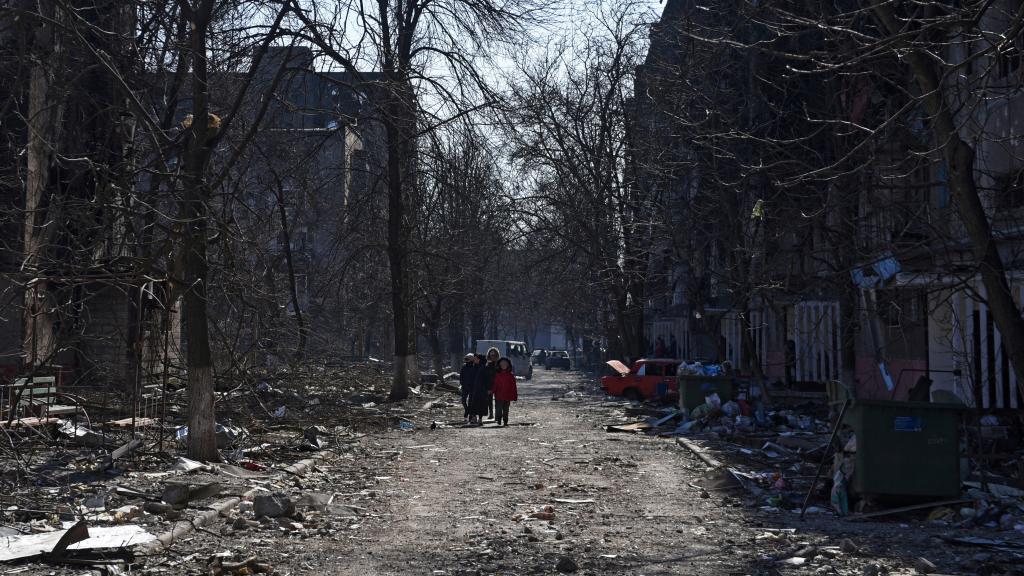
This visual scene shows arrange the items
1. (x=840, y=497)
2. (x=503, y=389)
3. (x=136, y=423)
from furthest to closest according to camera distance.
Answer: (x=503, y=389) → (x=136, y=423) → (x=840, y=497)

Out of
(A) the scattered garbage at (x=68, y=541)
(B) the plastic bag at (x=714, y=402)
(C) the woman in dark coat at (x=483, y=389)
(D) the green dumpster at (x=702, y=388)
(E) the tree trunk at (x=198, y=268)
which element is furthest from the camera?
(D) the green dumpster at (x=702, y=388)

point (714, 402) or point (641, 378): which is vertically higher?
point (641, 378)

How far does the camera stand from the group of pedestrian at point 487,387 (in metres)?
23.9

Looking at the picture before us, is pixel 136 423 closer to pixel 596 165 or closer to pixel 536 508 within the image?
pixel 536 508

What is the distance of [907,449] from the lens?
10.9m

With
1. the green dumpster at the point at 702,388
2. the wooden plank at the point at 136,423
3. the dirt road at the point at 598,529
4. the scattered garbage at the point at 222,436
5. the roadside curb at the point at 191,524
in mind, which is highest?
the green dumpster at the point at 702,388

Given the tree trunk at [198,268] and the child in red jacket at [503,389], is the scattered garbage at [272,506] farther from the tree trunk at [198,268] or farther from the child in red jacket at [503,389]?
the child in red jacket at [503,389]

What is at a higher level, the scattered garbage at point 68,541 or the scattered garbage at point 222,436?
the scattered garbage at point 222,436

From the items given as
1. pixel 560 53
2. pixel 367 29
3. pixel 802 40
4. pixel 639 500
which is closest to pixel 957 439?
pixel 639 500

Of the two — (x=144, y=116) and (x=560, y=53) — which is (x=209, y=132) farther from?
(x=560, y=53)

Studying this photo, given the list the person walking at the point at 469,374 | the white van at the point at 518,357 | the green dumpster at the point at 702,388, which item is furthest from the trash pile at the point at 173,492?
the white van at the point at 518,357

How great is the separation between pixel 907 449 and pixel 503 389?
1361 centimetres

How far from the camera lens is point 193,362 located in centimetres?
1391

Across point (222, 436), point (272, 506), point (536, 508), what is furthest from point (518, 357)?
point (272, 506)
